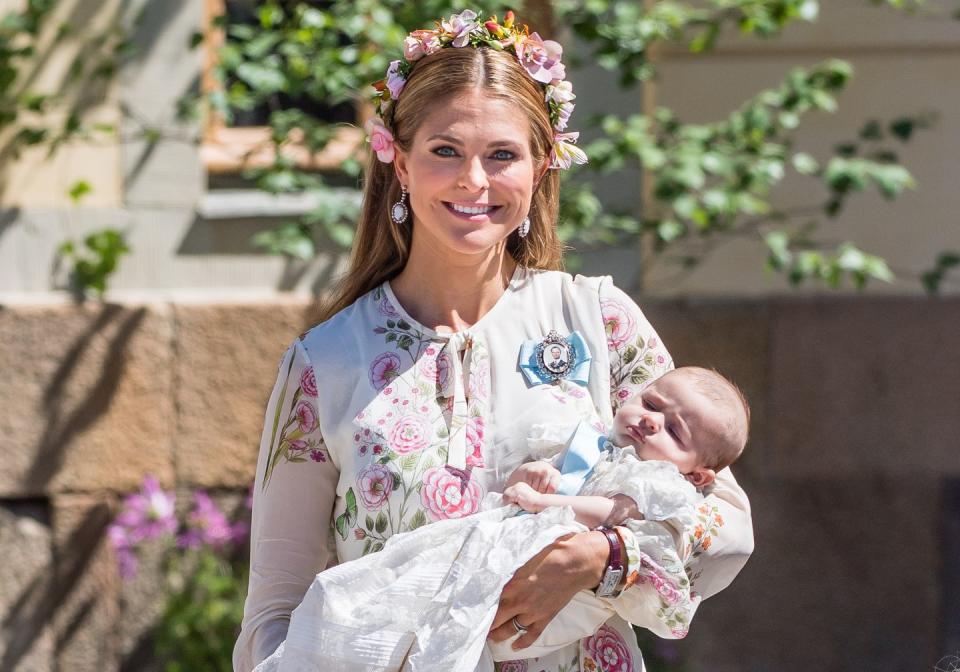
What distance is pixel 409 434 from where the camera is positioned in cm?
218

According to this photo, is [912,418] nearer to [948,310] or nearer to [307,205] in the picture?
[948,310]

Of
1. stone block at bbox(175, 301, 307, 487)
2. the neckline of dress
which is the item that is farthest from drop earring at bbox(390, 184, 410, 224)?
stone block at bbox(175, 301, 307, 487)

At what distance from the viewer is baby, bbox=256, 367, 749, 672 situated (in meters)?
1.99

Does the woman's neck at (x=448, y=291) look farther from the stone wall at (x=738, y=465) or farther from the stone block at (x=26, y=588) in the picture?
the stone block at (x=26, y=588)

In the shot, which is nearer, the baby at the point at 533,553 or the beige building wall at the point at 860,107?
the baby at the point at 533,553

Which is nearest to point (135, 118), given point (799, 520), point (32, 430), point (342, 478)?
point (32, 430)

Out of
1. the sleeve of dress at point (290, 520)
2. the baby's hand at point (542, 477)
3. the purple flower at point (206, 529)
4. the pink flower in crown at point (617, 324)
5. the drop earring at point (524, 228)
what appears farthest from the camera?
the purple flower at point (206, 529)

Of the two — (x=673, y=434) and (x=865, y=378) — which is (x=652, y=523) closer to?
(x=673, y=434)

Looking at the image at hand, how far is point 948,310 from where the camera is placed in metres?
4.91

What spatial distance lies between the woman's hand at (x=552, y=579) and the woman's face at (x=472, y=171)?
0.50m

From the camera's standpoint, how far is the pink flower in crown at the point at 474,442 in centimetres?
216

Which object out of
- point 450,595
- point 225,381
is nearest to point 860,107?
point 225,381

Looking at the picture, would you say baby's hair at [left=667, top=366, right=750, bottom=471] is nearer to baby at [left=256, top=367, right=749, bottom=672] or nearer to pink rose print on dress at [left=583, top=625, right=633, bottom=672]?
baby at [left=256, top=367, right=749, bottom=672]

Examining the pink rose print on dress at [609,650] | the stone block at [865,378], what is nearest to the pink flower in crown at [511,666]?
the pink rose print on dress at [609,650]
